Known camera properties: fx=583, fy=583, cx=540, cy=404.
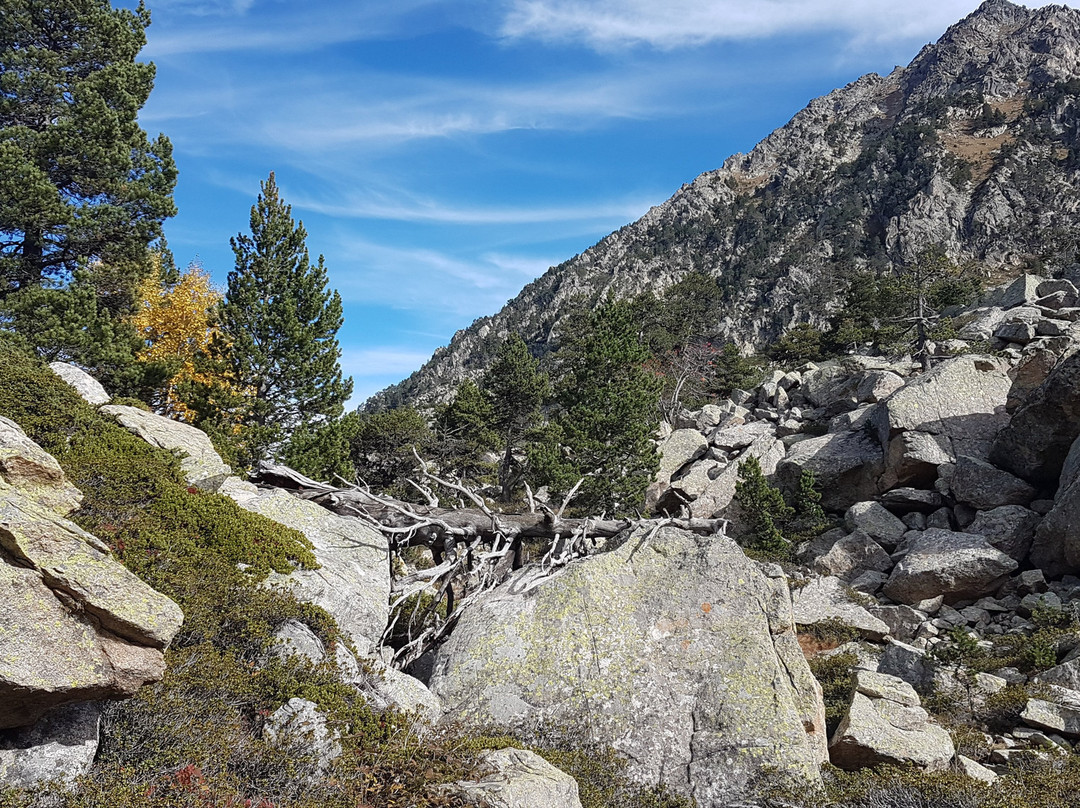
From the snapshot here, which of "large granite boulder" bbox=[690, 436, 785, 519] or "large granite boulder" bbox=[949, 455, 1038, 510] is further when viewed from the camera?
"large granite boulder" bbox=[690, 436, 785, 519]

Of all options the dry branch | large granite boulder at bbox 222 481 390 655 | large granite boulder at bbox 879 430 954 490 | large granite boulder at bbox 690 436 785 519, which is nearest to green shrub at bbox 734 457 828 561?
large granite boulder at bbox 690 436 785 519

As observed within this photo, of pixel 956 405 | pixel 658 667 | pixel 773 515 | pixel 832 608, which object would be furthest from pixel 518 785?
pixel 956 405

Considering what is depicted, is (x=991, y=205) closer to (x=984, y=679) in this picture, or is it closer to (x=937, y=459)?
(x=937, y=459)

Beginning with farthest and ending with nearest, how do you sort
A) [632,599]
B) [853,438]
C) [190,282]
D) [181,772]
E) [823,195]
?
[823,195] → [190,282] → [853,438] → [632,599] → [181,772]

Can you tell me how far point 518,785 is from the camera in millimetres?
5797

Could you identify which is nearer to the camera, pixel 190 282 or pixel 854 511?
pixel 854 511

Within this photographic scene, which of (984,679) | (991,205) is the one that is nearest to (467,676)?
(984,679)

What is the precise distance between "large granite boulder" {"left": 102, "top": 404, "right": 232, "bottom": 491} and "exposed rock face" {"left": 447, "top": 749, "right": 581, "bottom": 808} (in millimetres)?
7014

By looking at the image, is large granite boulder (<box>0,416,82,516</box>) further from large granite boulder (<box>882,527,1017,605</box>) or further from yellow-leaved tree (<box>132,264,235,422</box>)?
large granite boulder (<box>882,527,1017,605</box>)

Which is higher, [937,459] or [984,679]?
[937,459]

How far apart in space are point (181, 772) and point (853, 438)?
26.1m

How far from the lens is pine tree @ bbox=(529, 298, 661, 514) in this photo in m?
25.3

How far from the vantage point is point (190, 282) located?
1153 inches

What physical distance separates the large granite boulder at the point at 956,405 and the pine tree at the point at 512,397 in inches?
738
